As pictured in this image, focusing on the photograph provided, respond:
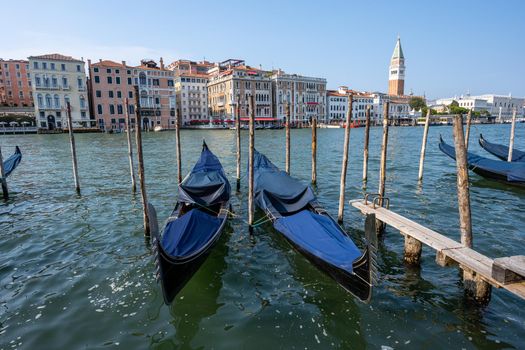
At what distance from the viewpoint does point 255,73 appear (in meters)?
56.3

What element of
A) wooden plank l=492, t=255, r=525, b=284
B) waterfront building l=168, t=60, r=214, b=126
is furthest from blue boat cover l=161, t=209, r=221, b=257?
waterfront building l=168, t=60, r=214, b=126

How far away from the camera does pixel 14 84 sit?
5109 centimetres

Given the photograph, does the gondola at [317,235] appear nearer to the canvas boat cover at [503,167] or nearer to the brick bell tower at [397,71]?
the canvas boat cover at [503,167]

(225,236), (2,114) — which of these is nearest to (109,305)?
(225,236)

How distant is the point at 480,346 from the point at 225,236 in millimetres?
4170

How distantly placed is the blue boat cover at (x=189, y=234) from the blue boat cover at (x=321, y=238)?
1129mm

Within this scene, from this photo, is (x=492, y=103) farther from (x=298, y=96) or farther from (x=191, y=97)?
(x=191, y=97)

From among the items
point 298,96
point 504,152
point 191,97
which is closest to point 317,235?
point 504,152

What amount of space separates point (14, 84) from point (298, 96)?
4705 cm

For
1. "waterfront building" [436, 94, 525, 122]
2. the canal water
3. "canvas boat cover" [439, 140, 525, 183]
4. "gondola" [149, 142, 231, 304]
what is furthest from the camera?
"waterfront building" [436, 94, 525, 122]

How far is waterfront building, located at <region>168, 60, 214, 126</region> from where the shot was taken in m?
53.8

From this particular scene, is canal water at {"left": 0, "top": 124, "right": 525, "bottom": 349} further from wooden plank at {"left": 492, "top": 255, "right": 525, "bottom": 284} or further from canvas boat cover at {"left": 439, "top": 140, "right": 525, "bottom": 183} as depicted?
canvas boat cover at {"left": 439, "top": 140, "right": 525, "bottom": 183}

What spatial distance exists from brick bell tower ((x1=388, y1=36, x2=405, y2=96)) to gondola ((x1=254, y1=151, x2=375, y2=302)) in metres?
87.5

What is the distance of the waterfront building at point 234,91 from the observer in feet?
172
